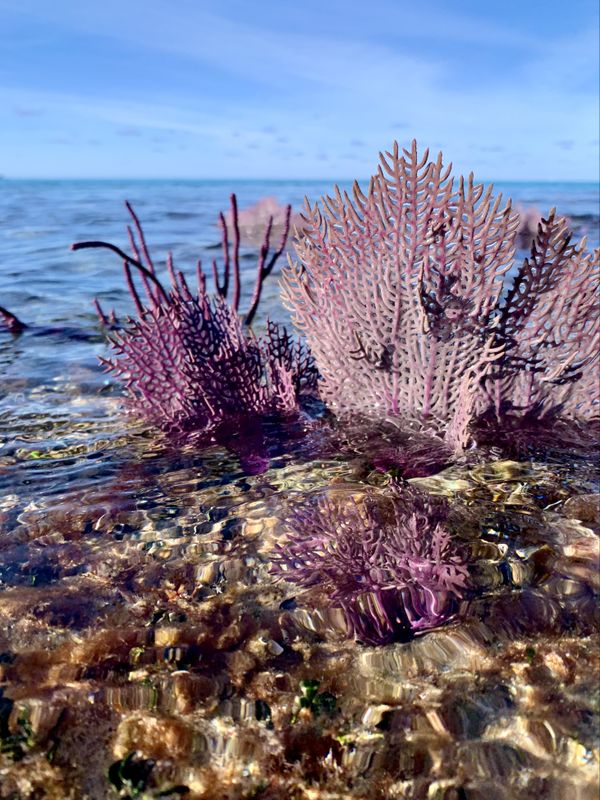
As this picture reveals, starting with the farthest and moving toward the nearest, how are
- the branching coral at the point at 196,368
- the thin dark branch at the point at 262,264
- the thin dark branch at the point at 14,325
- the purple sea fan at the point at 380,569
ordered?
the thin dark branch at the point at 14,325
the thin dark branch at the point at 262,264
the branching coral at the point at 196,368
the purple sea fan at the point at 380,569

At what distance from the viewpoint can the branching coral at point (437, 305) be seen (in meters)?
2.82

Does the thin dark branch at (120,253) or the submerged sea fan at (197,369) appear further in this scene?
the submerged sea fan at (197,369)

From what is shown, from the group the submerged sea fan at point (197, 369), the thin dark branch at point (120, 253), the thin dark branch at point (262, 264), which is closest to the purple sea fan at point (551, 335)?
the submerged sea fan at point (197, 369)

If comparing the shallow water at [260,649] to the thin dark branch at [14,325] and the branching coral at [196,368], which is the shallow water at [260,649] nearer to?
the branching coral at [196,368]

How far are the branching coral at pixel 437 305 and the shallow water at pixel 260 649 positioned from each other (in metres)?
0.42

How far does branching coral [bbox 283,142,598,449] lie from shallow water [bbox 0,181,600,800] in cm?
42

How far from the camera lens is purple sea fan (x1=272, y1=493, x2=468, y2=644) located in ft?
7.03

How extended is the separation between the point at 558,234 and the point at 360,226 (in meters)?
0.95

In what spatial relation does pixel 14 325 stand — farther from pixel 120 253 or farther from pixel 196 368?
pixel 196 368

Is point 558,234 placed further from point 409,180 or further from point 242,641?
point 242,641

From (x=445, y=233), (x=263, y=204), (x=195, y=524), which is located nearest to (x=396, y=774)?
(x=195, y=524)

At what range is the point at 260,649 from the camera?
2.07 meters

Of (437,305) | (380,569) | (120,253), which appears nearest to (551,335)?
(437,305)

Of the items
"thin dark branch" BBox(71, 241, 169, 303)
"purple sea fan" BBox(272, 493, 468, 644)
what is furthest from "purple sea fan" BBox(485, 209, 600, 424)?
"thin dark branch" BBox(71, 241, 169, 303)
